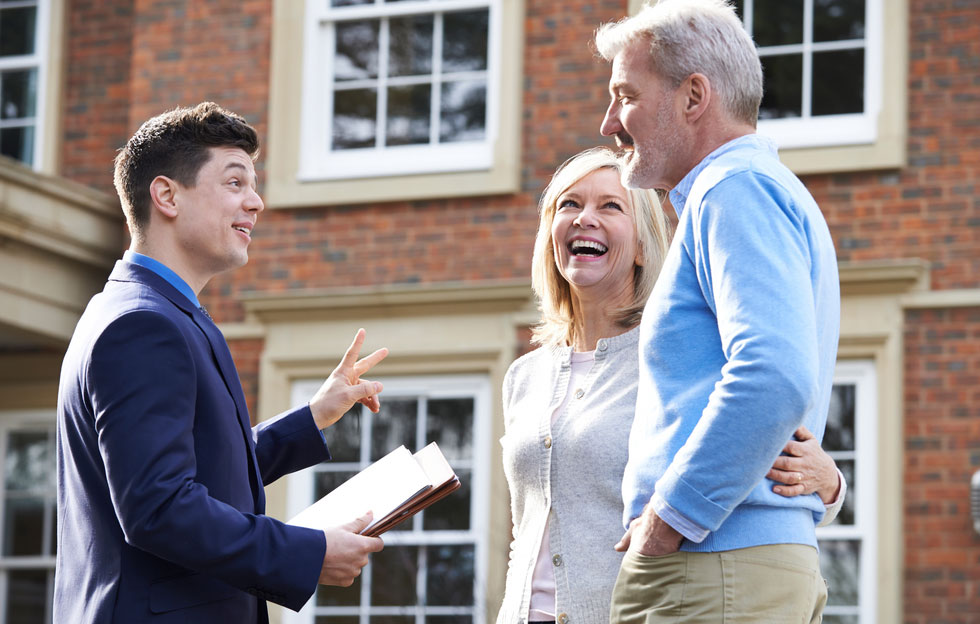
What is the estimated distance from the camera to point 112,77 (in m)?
10.9

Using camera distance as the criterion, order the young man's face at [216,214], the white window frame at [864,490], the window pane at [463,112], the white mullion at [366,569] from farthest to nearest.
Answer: the window pane at [463,112], the white mullion at [366,569], the white window frame at [864,490], the young man's face at [216,214]

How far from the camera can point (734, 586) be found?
2.65 metres

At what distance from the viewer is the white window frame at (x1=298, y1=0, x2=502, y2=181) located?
959 cm

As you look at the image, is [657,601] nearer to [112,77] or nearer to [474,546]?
[474,546]

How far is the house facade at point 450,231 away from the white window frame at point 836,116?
2cm

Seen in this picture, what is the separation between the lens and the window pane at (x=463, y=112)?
9695 mm

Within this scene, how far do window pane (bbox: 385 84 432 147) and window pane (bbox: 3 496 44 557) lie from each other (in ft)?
11.8

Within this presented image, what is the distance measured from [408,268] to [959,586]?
370cm

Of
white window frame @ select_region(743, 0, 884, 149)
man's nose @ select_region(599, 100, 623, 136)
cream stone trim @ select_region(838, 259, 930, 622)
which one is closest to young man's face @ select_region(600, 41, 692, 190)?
man's nose @ select_region(599, 100, 623, 136)

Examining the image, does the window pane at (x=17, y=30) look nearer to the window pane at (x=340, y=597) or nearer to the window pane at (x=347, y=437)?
the window pane at (x=347, y=437)

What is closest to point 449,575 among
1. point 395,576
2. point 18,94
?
point 395,576

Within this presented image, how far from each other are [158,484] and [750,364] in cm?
A: 116

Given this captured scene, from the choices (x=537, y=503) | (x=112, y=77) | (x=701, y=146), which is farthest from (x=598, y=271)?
(x=112, y=77)

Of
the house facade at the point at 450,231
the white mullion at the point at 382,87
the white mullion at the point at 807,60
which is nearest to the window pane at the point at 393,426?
the house facade at the point at 450,231
